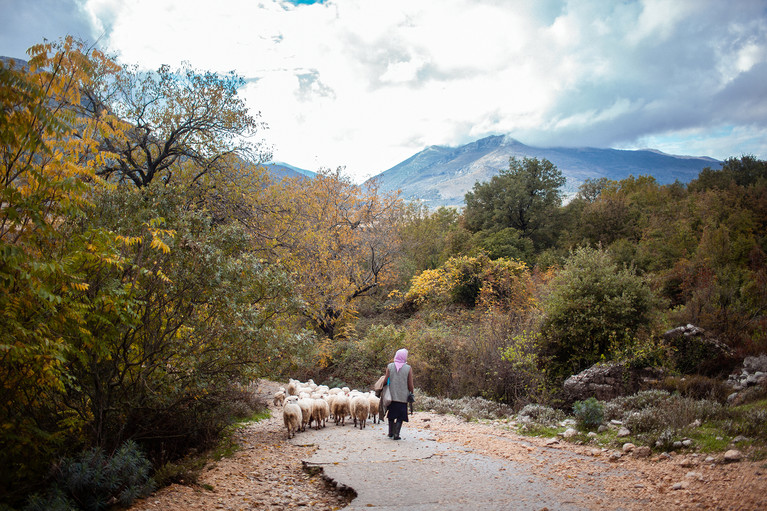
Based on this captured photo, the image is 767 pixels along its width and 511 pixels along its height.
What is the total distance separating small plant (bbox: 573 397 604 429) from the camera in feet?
29.7

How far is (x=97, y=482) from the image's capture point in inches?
190

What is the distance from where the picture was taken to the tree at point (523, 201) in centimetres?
3606

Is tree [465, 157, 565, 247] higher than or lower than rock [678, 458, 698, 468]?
higher

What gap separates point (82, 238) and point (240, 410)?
23.9 feet

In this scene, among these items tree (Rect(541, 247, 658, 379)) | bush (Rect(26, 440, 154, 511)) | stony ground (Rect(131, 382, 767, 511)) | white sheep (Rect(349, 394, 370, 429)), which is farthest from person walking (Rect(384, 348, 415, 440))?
tree (Rect(541, 247, 658, 379))

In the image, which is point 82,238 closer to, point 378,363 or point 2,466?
point 2,466

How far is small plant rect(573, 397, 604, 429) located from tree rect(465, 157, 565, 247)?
2653 cm

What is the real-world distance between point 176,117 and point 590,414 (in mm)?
13750

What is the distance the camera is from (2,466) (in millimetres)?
4941

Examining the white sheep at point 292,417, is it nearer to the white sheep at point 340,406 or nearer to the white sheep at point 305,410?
the white sheep at point 305,410

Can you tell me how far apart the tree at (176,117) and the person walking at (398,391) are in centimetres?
832

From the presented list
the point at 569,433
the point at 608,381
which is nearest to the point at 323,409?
the point at 569,433

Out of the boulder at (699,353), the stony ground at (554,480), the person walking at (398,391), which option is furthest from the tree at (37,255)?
the boulder at (699,353)

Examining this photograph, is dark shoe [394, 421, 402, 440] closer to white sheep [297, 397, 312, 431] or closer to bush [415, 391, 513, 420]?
white sheep [297, 397, 312, 431]
